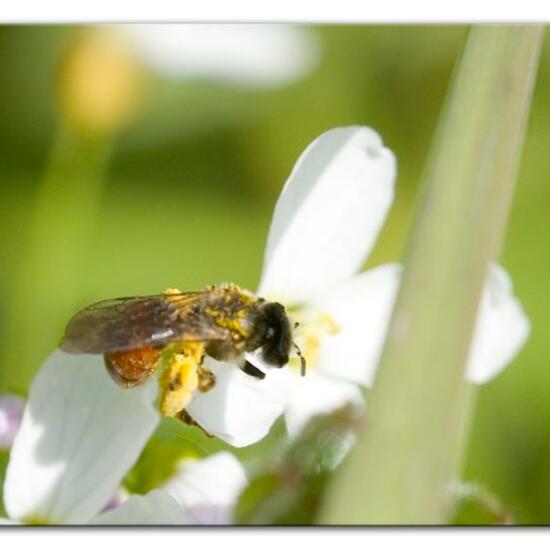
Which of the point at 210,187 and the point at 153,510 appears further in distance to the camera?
the point at 210,187

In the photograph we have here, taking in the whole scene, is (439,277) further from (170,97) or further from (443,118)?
(170,97)

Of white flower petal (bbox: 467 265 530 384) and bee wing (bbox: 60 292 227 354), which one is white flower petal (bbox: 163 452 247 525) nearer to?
bee wing (bbox: 60 292 227 354)

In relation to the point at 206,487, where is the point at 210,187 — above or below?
above

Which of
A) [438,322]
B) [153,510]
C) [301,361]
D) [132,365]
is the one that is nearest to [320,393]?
[301,361]

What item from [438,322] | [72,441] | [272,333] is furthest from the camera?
[272,333]

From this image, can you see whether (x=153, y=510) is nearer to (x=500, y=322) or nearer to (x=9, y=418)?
(x=9, y=418)

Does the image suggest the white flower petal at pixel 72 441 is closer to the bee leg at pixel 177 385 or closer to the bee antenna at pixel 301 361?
the bee leg at pixel 177 385

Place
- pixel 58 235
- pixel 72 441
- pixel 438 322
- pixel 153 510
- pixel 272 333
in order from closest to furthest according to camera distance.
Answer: pixel 438 322 → pixel 153 510 → pixel 72 441 → pixel 272 333 → pixel 58 235
